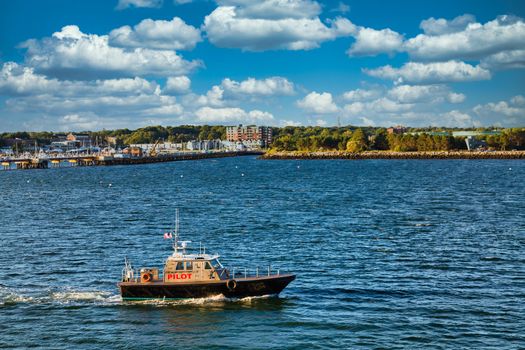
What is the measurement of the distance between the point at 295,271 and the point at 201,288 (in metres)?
12.4

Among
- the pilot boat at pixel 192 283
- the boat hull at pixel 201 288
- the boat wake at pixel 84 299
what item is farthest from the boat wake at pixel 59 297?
the pilot boat at pixel 192 283

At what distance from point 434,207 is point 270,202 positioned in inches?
1101

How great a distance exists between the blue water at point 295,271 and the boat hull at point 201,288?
66 cm

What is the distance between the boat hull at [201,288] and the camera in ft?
139

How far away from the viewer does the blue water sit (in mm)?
36969

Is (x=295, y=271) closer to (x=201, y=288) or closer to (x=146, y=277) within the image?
(x=201, y=288)

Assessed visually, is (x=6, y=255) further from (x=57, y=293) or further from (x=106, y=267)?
(x=57, y=293)

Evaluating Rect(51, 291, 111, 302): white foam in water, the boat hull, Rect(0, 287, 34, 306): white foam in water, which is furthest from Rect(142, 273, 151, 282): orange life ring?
Rect(0, 287, 34, 306): white foam in water

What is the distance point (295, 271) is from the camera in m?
52.8

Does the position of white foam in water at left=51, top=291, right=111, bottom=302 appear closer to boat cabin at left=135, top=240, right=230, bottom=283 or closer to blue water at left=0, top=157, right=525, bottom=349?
blue water at left=0, top=157, right=525, bottom=349

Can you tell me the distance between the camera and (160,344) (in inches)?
1399

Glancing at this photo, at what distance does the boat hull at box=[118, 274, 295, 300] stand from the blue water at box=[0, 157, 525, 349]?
660mm

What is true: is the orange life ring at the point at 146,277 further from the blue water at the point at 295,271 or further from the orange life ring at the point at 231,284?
the orange life ring at the point at 231,284

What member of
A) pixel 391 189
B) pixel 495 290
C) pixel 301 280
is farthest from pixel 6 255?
pixel 391 189
